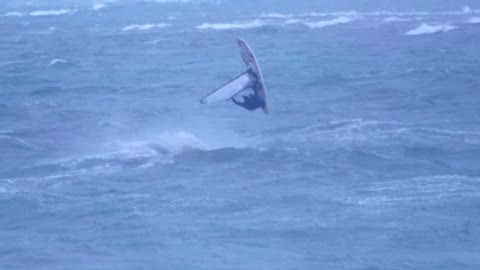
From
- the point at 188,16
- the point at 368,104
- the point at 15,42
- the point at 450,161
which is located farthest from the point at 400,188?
the point at 188,16

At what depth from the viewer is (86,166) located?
66.2 ft


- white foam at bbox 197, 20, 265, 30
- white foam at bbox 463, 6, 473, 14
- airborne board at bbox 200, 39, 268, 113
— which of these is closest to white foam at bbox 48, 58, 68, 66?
white foam at bbox 197, 20, 265, 30

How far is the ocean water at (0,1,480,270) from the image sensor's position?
13.9 m

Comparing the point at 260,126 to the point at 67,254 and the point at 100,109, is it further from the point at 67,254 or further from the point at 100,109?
the point at 67,254

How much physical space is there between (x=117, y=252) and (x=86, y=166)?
259 inches

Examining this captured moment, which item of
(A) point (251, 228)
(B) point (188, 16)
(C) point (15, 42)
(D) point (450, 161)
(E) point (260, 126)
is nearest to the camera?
(A) point (251, 228)

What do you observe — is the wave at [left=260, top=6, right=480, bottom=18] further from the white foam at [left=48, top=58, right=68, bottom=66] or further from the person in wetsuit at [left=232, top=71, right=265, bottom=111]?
the person in wetsuit at [left=232, top=71, right=265, bottom=111]

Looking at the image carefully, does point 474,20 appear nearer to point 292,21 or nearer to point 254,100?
point 292,21

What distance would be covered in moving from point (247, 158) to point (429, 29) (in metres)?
27.6

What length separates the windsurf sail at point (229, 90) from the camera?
1337 cm

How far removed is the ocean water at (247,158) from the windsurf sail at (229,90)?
2.16 m

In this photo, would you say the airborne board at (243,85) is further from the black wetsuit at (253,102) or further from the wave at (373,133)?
the wave at (373,133)

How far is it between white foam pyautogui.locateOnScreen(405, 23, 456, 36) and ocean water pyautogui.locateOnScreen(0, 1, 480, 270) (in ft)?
2.72

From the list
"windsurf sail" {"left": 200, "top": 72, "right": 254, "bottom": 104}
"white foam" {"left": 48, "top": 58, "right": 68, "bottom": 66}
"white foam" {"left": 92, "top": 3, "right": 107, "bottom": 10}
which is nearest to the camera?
"windsurf sail" {"left": 200, "top": 72, "right": 254, "bottom": 104}
